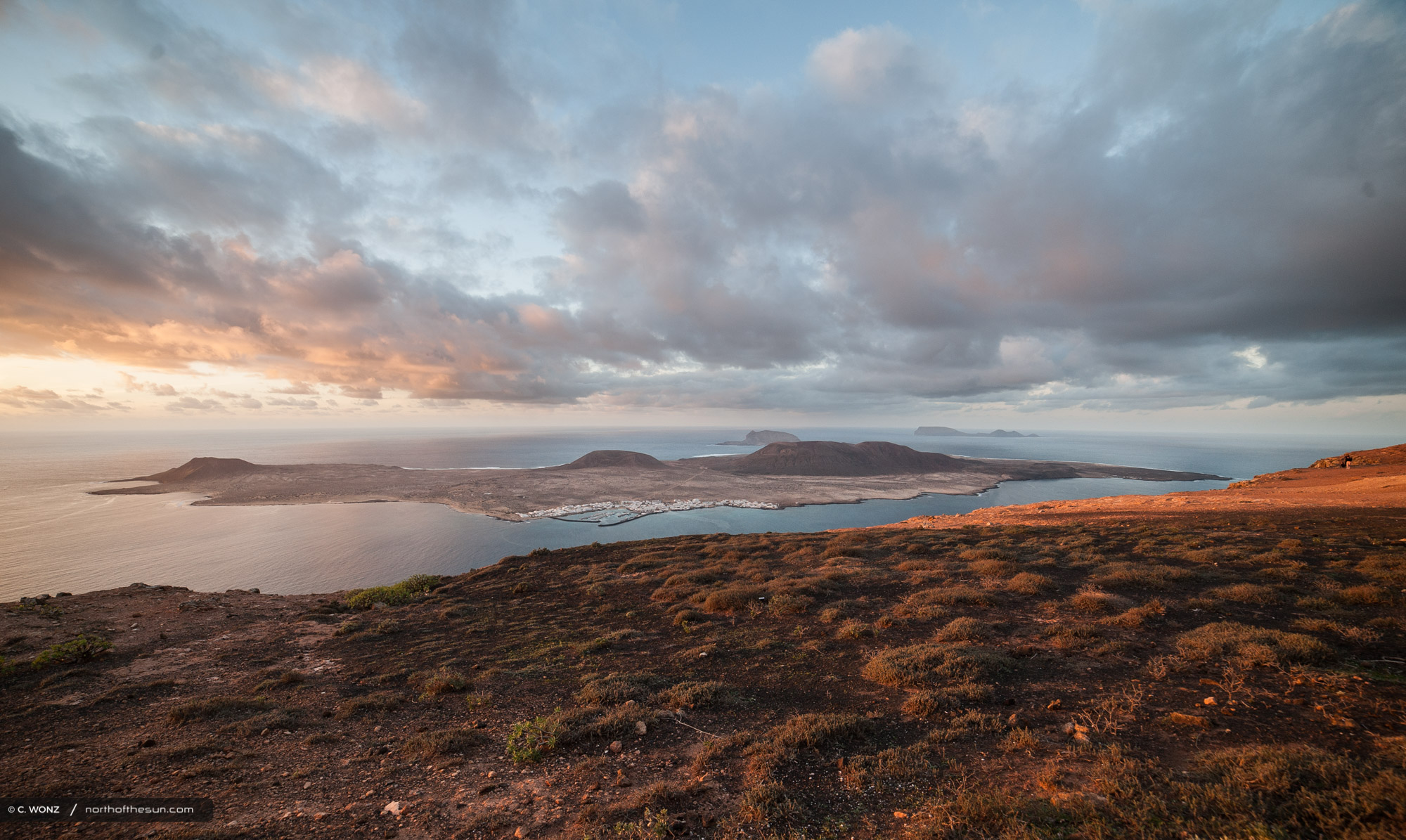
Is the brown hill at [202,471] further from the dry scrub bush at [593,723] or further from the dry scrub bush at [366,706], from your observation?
the dry scrub bush at [593,723]

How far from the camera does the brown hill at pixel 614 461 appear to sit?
143 m

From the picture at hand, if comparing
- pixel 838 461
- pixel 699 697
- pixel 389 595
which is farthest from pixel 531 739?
pixel 838 461

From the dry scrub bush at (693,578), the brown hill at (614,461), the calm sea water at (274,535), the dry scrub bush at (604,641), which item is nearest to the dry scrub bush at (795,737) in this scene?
the dry scrub bush at (604,641)

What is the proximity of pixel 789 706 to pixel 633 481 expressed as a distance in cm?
10699

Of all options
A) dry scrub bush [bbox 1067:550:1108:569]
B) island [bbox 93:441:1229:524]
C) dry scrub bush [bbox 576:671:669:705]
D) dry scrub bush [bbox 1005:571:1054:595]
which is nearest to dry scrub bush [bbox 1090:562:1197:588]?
Answer: dry scrub bush [bbox 1005:571:1054:595]

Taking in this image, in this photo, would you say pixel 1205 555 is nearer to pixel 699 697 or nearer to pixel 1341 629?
pixel 1341 629

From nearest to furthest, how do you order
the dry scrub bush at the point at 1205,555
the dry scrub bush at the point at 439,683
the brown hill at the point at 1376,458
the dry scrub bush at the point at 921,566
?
the dry scrub bush at the point at 439,683 < the dry scrub bush at the point at 1205,555 < the dry scrub bush at the point at 921,566 < the brown hill at the point at 1376,458

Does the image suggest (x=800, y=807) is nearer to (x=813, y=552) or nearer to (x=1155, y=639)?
(x=1155, y=639)

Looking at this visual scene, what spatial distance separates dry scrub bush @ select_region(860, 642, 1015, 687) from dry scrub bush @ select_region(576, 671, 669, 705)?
4.72 m

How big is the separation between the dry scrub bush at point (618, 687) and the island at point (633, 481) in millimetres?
63894

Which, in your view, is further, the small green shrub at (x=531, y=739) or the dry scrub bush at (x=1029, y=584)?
the dry scrub bush at (x=1029, y=584)

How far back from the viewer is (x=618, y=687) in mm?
9500

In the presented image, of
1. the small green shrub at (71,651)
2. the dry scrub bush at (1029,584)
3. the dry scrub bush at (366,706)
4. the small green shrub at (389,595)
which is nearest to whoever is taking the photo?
the dry scrub bush at (366,706)

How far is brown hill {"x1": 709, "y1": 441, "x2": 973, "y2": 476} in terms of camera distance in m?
146
